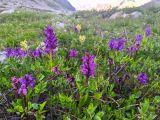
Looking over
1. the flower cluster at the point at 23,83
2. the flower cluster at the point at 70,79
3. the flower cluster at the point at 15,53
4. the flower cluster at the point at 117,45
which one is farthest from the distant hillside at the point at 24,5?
the flower cluster at the point at 23,83

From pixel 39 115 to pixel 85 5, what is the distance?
499 ft

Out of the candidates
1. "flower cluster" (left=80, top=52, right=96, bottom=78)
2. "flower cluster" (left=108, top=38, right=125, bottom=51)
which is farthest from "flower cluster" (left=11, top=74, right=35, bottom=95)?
"flower cluster" (left=108, top=38, right=125, bottom=51)

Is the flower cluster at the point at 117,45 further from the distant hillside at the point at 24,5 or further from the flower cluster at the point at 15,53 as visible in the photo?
the distant hillside at the point at 24,5

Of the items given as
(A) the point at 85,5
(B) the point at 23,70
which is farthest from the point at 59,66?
(A) the point at 85,5

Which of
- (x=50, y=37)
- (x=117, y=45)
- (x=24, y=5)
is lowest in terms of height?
(x=24, y=5)

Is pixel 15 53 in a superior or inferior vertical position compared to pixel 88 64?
inferior

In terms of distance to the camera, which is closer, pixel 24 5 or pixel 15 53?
pixel 15 53

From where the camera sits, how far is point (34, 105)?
3119 millimetres

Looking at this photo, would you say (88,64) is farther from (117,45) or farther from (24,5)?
(24,5)

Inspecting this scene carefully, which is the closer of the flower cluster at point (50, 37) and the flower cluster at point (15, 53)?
the flower cluster at point (50, 37)

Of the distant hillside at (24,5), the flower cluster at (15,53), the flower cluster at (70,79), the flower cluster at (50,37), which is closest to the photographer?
the flower cluster at (50,37)

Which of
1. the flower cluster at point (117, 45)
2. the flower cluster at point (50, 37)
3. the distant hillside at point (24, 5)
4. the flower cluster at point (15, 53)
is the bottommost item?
the distant hillside at point (24, 5)

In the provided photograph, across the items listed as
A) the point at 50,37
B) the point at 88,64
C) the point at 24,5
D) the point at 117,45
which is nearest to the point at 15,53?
the point at 50,37

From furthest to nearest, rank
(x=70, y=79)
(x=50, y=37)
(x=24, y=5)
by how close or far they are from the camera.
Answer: (x=24, y=5) → (x=70, y=79) → (x=50, y=37)
